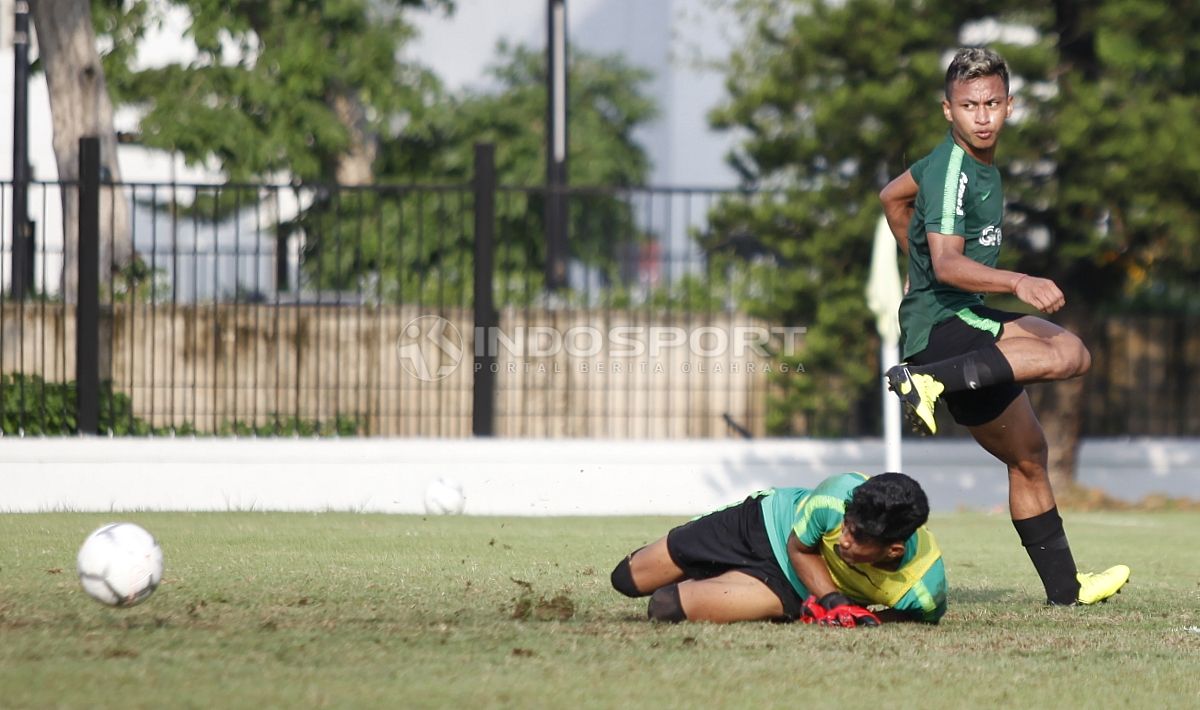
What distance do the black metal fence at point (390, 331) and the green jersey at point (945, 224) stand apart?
6727 millimetres

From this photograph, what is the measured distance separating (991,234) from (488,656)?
2721mm

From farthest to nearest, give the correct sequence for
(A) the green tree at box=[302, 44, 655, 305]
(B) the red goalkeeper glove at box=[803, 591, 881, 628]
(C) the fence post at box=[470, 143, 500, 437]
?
1. (A) the green tree at box=[302, 44, 655, 305]
2. (C) the fence post at box=[470, 143, 500, 437]
3. (B) the red goalkeeper glove at box=[803, 591, 881, 628]

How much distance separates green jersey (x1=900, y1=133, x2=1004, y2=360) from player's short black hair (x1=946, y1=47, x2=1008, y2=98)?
0.81ft

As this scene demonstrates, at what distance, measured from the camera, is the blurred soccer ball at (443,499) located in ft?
37.4

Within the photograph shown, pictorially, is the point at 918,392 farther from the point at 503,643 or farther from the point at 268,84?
the point at 268,84

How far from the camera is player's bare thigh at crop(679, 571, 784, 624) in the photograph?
5555 millimetres

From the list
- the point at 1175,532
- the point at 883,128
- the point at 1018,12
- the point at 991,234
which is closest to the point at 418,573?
the point at 991,234

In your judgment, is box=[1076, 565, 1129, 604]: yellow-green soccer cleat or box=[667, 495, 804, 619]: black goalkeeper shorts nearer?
box=[667, 495, 804, 619]: black goalkeeper shorts

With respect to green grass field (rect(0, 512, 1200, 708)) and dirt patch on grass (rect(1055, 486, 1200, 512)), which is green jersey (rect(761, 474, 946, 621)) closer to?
green grass field (rect(0, 512, 1200, 708))

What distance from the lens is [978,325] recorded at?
6.06 m

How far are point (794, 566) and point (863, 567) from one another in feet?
0.80

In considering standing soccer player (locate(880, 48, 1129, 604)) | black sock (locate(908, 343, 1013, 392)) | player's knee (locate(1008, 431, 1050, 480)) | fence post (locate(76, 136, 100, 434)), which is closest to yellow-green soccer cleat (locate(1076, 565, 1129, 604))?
standing soccer player (locate(880, 48, 1129, 604))

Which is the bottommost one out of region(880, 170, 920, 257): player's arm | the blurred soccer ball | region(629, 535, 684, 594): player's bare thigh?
the blurred soccer ball

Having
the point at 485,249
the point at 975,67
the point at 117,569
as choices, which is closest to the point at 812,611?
the point at 975,67
